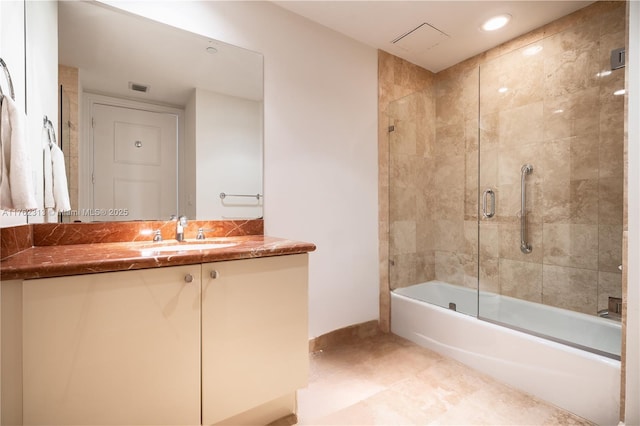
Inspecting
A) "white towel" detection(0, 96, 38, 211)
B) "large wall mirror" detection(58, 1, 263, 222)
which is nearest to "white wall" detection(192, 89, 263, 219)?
"large wall mirror" detection(58, 1, 263, 222)

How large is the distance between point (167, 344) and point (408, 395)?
1.28m

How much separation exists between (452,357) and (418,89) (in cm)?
223

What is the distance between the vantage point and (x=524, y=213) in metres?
→ 2.29

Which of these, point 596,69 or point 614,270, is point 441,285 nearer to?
point 614,270

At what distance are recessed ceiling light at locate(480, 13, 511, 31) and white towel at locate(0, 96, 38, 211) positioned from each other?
2586 mm

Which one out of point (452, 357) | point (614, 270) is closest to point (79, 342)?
point (452, 357)

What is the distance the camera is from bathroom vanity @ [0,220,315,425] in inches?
35.0

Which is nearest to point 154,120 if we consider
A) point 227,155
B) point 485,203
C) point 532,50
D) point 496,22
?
point 227,155

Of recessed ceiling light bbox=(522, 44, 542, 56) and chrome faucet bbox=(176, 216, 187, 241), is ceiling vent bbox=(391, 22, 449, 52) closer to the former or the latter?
recessed ceiling light bbox=(522, 44, 542, 56)

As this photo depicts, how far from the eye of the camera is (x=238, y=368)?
122 centimetres

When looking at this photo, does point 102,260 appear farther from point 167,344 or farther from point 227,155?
point 227,155

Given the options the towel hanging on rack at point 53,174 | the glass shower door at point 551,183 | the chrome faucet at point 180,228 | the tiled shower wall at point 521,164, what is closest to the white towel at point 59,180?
the towel hanging on rack at point 53,174

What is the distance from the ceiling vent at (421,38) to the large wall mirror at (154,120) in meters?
1.16

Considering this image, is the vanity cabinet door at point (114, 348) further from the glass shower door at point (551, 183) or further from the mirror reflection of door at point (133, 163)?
the glass shower door at point (551, 183)
